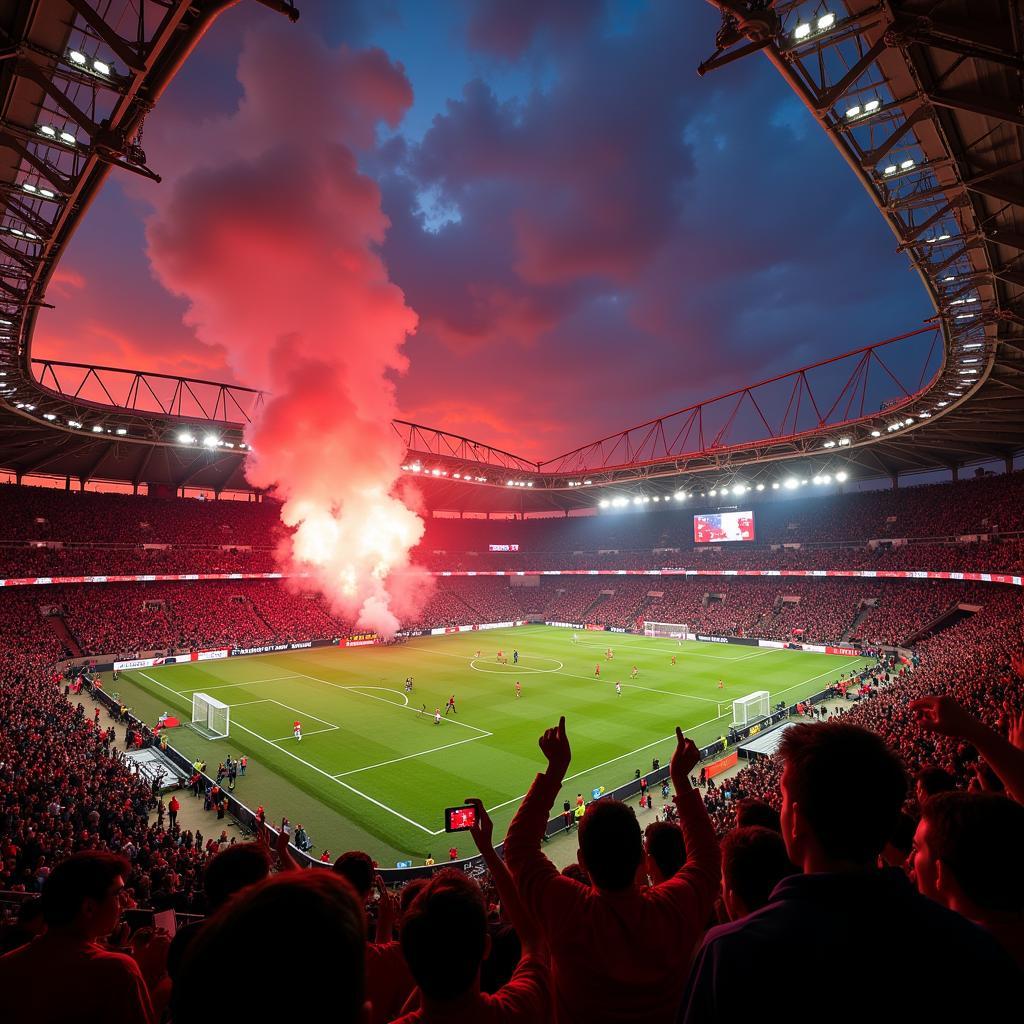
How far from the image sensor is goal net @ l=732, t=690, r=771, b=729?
3177 cm

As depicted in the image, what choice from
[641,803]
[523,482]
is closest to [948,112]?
[641,803]

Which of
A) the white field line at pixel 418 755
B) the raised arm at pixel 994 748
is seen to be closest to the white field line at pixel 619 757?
the white field line at pixel 418 755

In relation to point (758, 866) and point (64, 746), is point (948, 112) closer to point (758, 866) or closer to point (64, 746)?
point (758, 866)

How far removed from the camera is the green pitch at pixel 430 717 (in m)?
23.4

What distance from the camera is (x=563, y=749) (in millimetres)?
3854

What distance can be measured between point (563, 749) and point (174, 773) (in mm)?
28177

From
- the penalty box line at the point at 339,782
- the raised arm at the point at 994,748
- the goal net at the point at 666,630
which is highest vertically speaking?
the raised arm at the point at 994,748

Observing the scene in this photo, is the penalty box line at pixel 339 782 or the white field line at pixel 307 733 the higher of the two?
the white field line at pixel 307 733

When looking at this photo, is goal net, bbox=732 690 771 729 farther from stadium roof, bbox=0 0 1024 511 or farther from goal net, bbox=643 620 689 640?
goal net, bbox=643 620 689 640

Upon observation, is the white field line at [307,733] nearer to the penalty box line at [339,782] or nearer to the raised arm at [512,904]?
the penalty box line at [339,782]

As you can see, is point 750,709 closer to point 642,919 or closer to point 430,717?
point 430,717

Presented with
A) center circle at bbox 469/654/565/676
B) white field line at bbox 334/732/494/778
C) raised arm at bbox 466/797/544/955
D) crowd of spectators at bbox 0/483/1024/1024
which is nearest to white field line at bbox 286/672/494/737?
white field line at bbox 334/732/494/778

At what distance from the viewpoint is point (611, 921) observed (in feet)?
9.62

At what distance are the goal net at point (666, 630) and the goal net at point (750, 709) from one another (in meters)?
30.4
